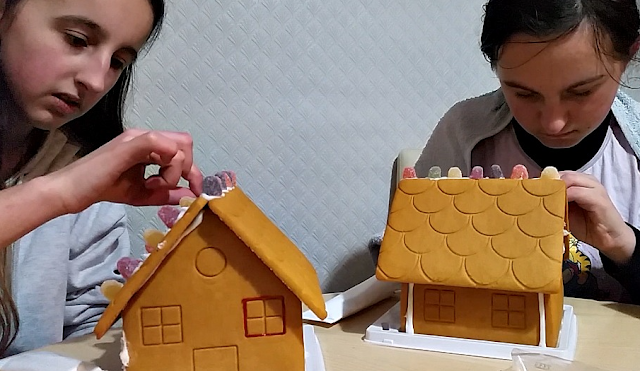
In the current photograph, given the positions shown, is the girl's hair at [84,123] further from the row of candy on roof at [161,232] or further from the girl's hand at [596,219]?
the girl's hand at [596,219]

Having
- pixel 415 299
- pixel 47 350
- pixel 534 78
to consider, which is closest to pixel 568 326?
pixel 415 299

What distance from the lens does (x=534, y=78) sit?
2.57 feet

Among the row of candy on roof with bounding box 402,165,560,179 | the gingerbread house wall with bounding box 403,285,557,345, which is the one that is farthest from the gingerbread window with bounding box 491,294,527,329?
the row of candy on roof with bounding box 402,165,560,179

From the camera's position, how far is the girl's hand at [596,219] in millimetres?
731

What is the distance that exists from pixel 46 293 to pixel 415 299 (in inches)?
21.7

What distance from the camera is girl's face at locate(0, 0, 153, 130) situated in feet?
2.31

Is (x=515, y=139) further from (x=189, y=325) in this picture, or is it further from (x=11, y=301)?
(x=11, y=301)

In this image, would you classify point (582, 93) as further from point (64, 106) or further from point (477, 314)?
point (64, 106)

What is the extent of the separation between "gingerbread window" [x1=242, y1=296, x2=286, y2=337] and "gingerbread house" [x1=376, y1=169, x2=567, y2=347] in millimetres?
159

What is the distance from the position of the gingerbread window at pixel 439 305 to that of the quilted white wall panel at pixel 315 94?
548mm

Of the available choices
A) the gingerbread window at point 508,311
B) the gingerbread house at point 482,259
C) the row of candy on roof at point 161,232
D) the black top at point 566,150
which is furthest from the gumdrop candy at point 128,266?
the black top at point 566,150

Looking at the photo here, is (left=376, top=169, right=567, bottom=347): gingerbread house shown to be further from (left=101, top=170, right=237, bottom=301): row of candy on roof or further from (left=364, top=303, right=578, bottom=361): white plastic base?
(left=101, top=170, right=237, bottom=301): row of candy on roof

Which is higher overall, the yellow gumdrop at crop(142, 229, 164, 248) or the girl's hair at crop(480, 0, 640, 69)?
the girl's hair at crop(480, 0, 640, 69)

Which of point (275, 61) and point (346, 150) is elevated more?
point (275, 61)
